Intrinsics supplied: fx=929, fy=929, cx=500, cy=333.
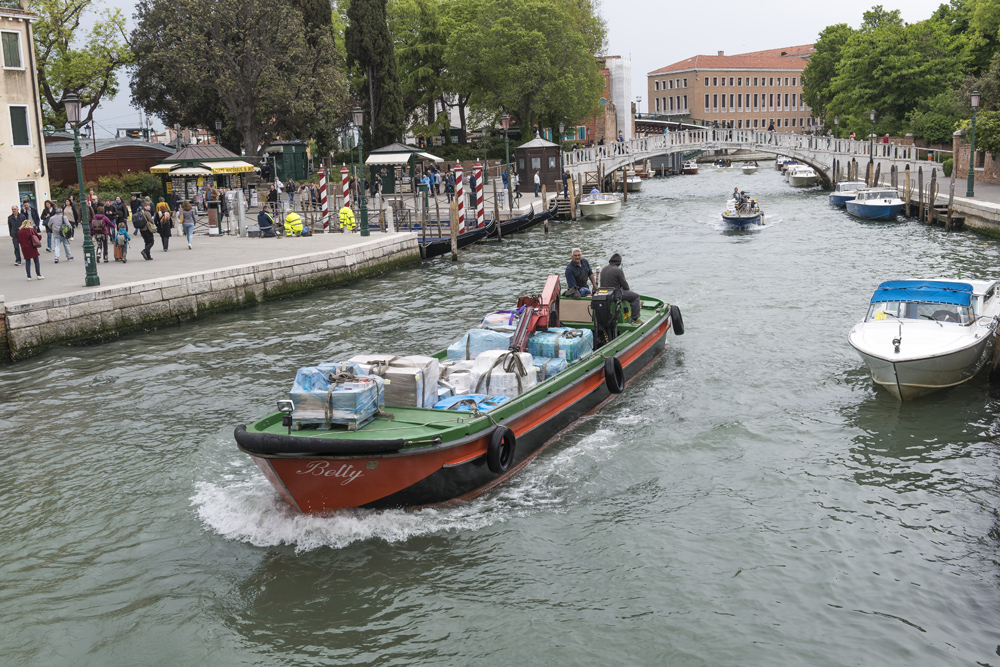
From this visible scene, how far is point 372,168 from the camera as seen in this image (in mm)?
42781

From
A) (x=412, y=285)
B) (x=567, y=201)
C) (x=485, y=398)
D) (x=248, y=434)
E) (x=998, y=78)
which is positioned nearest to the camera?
(x=248, y=434)

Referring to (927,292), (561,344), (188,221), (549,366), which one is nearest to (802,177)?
(188,221)

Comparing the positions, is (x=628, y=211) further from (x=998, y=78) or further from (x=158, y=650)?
(x=158, y=650)

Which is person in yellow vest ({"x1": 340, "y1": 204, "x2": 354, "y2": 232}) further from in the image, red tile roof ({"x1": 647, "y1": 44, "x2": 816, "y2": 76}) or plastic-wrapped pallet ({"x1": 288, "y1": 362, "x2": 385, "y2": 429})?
red tile roof ({"x1": 647, "y1": 44, "x2": 816, "y2": 76})

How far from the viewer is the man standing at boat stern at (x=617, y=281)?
14.1 meters

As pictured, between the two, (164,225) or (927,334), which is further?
(164,225)

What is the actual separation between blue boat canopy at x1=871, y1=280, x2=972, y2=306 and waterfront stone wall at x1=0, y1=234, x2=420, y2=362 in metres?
13.1

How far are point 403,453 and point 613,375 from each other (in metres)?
4.47

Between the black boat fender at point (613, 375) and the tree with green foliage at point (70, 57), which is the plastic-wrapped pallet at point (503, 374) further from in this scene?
the tree with green foliage at point (70, 57)

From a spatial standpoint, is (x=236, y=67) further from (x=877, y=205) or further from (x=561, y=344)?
(x=561, y=344)

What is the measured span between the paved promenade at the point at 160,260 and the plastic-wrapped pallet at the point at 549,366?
1012cm

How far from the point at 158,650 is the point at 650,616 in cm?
393

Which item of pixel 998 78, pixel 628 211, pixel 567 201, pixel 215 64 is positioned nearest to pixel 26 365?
pixel 215 64

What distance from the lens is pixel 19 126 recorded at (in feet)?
101
